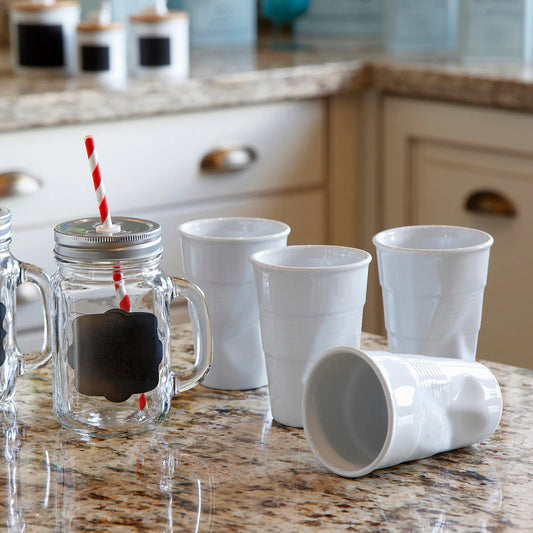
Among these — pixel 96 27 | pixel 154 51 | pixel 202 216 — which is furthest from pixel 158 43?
pixel 202 216

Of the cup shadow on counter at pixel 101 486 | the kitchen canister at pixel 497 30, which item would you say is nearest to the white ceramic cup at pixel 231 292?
the cup shadow on counter at pixel 101 486

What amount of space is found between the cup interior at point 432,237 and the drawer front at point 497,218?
3.21 ft

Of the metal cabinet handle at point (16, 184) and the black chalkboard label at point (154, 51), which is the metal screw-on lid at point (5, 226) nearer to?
the metal cabinet handle at point (16, 184)

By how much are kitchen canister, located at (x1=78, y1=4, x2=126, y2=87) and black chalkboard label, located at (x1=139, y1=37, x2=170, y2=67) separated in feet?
0.15

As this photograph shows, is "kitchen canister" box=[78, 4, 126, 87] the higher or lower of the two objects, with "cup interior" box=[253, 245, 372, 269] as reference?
higher

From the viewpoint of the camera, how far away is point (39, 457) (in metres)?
0.66

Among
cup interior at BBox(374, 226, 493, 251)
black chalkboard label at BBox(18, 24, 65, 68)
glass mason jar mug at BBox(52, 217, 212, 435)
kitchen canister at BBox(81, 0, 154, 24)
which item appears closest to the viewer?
glass mason jar mug at BBox(52, 217, 212, 435)

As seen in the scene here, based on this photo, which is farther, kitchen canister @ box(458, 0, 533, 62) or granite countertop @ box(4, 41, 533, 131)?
kitchen canister @ box(458, 0, 533, 62)

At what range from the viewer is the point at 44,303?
0.74 meters

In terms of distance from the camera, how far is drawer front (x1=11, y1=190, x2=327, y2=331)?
5.53ft

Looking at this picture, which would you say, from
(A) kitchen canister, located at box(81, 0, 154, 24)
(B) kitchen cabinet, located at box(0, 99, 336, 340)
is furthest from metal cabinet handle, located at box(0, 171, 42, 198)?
(A) kitchen canister, located at box(81, 0, 154, 24)

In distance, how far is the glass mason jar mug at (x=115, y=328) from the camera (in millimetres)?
671

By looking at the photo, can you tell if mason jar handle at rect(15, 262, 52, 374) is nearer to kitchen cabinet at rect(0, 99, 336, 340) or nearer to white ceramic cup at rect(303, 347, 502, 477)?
white ceramic cup at rect(303, 347, 502, 477)


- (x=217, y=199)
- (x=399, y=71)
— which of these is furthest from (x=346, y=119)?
(x=217, y=199)
